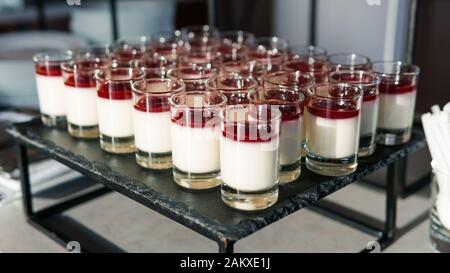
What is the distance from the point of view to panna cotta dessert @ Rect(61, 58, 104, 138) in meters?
0.92

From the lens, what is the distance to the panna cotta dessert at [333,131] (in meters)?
0.79

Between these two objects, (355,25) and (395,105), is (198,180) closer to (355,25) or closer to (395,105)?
A: (395,105)

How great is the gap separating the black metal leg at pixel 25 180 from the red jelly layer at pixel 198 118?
40 cm

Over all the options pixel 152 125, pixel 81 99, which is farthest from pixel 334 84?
pixel 81 99

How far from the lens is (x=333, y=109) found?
78 cm

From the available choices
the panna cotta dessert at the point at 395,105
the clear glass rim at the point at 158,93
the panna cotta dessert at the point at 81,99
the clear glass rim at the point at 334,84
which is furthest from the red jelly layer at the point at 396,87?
the panna cotta dessert at the point at 81,99

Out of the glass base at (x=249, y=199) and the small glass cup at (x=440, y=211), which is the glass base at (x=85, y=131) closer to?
the glass base at (x=249, y=199)

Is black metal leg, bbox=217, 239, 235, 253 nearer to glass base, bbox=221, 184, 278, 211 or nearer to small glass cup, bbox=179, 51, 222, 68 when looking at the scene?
glass base, bbox=221, 184, 278, 211

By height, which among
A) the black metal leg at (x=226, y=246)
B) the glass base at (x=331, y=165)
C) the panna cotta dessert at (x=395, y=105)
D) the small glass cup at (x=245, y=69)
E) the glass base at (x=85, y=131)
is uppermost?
the small glass cup at (x=245, y=69)

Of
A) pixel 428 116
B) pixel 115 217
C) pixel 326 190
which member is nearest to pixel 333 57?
pixel 428 116

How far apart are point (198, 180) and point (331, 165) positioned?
184 mm

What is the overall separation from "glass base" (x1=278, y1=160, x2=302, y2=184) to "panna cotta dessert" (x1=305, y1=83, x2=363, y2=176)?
3cm

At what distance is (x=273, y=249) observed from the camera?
95 centimetres

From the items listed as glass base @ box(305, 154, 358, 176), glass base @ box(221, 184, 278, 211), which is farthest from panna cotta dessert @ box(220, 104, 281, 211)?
glass base @ box(305, 154, 358, 176)
